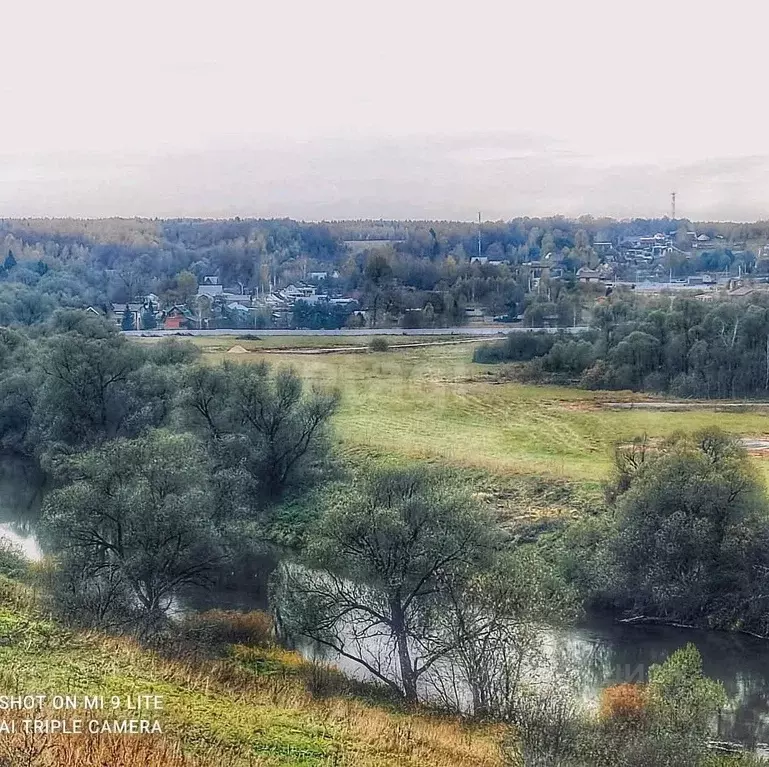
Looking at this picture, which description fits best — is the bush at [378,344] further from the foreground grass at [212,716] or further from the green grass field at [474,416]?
the foreground grass at [212,716]

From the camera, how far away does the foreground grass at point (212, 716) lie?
3.53 metres

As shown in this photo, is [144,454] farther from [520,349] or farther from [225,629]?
[520,349]

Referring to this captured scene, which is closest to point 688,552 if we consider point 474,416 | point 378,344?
Answer: point 474,416

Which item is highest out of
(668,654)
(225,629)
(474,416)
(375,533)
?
(474,416)

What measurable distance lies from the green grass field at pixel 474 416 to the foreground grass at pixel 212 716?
207 inches

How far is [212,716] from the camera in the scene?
14.3 ft

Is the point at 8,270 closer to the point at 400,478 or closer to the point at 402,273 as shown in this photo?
the point at 402,273

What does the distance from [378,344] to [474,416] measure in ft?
7.99

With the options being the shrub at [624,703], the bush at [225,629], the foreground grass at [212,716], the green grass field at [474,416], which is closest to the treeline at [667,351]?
the green grass field at [474,416]

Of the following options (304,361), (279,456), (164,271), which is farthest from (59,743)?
(164,271)

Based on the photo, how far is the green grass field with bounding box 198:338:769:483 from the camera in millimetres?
10797

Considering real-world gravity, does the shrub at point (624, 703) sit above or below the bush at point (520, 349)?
below

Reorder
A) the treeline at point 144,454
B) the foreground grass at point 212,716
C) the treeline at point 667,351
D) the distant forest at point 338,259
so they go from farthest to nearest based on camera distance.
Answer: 1. the distant forest at point 338,259
2. the treeline at point 667,351
3. the treeline at point 144,454
4. the foreground grass at point 212,716

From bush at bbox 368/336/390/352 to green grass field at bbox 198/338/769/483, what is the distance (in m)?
0.11
